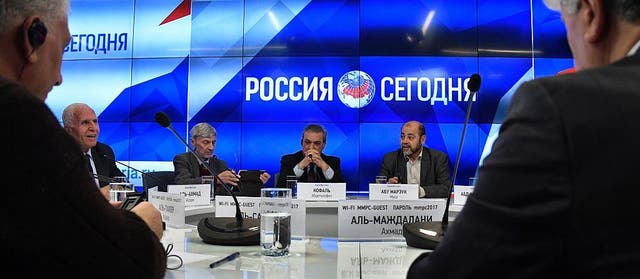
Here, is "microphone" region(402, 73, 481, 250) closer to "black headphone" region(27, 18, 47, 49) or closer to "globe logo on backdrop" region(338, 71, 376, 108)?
"black headphone" region(27, 18, 47, 49)

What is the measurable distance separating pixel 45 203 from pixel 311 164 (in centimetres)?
307

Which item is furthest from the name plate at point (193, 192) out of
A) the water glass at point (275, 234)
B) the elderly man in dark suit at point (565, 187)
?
the elderly man in dark suit at point (565, 187)

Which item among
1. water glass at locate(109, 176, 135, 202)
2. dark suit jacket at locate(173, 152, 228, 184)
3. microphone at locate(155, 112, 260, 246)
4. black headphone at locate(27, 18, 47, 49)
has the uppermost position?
black headphone at locate(27, 18, 47, 49)

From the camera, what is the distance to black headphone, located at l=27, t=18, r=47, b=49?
799 millimetres

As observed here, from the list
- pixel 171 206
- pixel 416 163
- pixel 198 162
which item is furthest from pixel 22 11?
pixel 416 163

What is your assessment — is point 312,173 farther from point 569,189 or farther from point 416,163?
point 569,189

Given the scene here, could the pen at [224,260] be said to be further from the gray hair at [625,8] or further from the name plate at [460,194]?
the name plate at [460,194]

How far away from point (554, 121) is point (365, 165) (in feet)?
15.5

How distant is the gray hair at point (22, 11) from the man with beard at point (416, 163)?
2.91 m

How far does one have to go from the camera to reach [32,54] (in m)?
0.81

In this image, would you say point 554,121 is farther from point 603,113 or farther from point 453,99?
point 453,99

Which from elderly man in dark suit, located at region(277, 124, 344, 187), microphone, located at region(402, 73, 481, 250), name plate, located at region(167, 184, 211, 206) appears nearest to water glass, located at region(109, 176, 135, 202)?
name plate, located at region(167, 184, 211, 206)

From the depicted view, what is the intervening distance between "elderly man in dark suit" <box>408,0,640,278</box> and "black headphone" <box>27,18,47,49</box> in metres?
0.79

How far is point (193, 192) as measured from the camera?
2424mm
